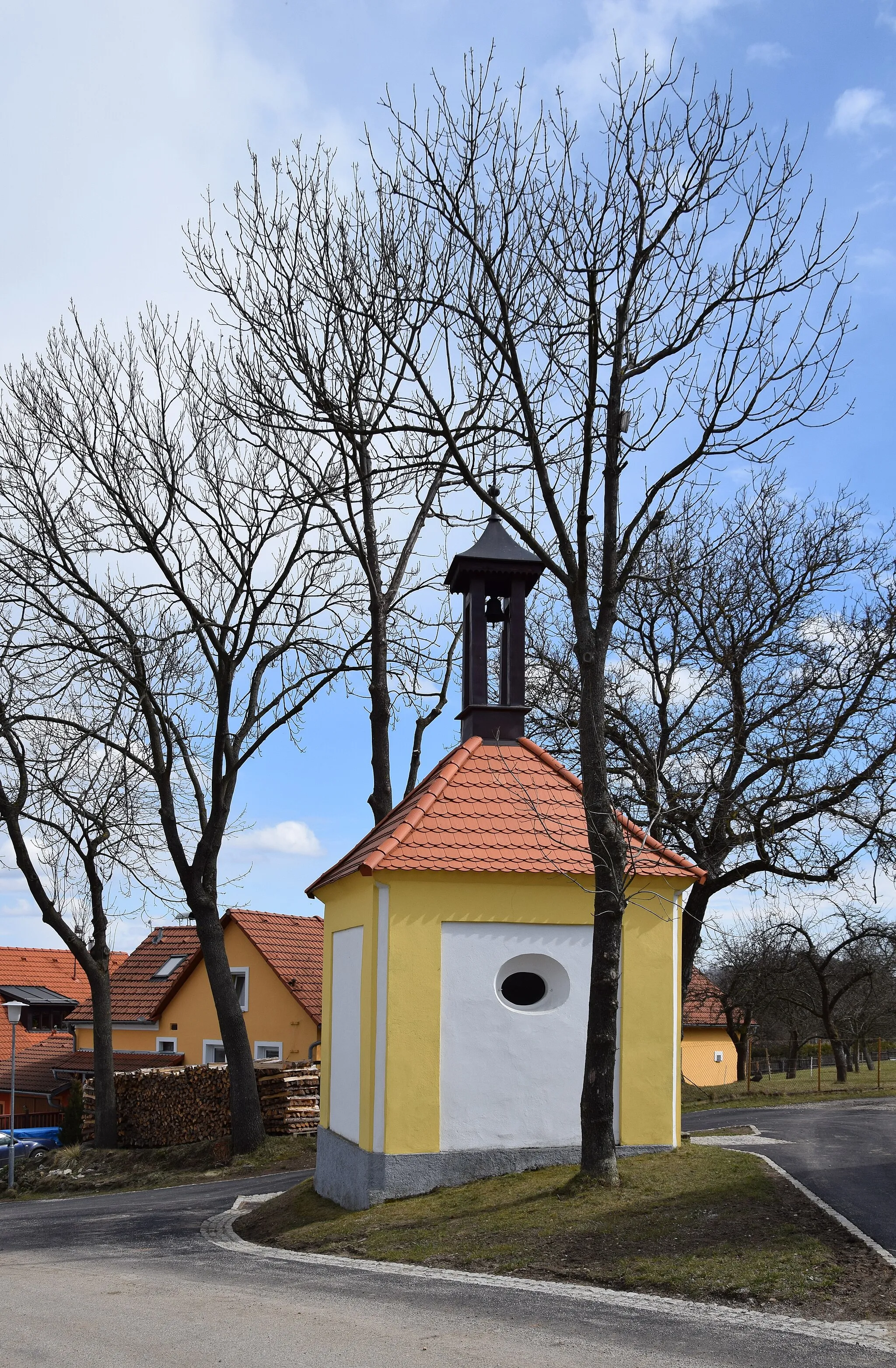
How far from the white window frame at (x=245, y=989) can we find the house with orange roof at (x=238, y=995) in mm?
24

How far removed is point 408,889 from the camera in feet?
40.3

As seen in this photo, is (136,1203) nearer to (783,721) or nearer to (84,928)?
(783,721)

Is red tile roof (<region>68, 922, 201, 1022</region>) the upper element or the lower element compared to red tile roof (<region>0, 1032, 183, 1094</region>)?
upper

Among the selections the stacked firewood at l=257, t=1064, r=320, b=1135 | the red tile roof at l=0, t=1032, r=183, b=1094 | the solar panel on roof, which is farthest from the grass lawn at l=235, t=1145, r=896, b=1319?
the solar panel on roof

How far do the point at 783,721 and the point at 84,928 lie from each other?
20.2m

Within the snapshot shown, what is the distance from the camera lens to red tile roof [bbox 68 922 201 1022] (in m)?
33.9

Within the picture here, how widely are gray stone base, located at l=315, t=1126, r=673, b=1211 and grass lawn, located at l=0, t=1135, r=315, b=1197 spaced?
782 cm

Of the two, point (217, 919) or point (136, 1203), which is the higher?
point (217, 919)

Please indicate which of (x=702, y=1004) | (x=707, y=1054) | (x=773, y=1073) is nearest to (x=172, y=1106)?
(x=702, y=1004)

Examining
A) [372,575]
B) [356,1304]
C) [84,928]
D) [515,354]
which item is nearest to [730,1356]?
[356,1304]

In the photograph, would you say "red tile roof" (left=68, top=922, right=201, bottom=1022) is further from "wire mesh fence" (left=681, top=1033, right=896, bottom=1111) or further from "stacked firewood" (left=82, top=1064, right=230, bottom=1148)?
"wire mesh fence" (left=681, top=1033, right=896, bottom=1111)

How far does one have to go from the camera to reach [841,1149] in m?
14.3

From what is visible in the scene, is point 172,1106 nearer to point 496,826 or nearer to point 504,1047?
point 504,1047

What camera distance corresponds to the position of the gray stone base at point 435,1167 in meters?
11.8
